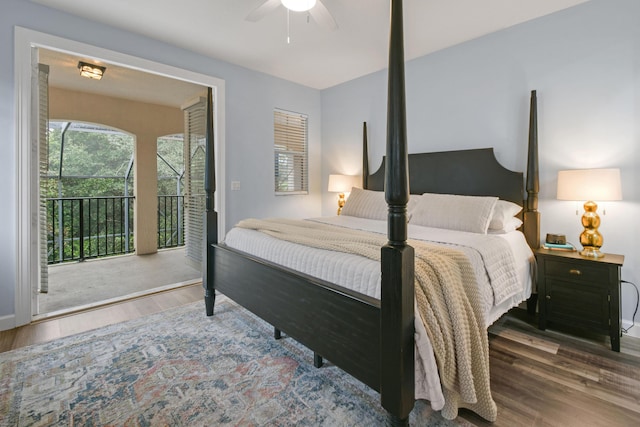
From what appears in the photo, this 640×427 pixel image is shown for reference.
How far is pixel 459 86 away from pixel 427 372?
2941 mm

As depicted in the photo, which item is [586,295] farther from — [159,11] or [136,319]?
[159,11]

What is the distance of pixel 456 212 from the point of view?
2.69 m

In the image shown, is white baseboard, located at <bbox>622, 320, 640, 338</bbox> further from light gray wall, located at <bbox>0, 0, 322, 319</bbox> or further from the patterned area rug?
light gray wall, located at <bbox>0, 0, 322, 319</bbox>

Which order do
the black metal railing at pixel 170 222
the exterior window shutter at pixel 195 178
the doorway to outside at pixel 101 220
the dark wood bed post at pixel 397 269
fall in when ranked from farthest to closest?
the black metal railing at pixel 170 222 → the exterior window shutter at pixel 195 178 → the doorway to outside at pixel 101 220 → the dark wood bed post at pixel 397 269

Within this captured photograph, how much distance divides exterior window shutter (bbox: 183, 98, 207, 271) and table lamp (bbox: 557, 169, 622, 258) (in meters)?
3.69

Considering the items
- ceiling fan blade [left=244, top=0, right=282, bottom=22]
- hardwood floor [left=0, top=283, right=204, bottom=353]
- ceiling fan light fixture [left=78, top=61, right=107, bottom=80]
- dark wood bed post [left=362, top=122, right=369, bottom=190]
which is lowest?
hardwood floor [left=0, top=283, right=204, bottom=353]

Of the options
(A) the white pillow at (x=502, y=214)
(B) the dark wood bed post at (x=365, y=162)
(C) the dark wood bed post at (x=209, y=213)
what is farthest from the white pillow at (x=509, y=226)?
(C) the dark wood bed post at (x=209, y=213)

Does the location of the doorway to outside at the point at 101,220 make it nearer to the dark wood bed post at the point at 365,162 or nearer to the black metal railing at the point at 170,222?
the black metal railing at the point at 170,222

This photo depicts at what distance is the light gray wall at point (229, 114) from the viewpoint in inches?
96.4

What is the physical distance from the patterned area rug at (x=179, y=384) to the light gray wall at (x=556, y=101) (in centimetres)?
214

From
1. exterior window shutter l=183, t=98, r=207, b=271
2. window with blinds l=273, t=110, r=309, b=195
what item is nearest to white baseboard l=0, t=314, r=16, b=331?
exterior window shutter l=183, t=98, r=207, b=271

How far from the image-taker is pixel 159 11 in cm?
264

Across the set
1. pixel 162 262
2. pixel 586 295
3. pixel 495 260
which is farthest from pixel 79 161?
pixel 586 295

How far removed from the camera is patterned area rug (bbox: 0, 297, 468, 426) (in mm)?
1547
